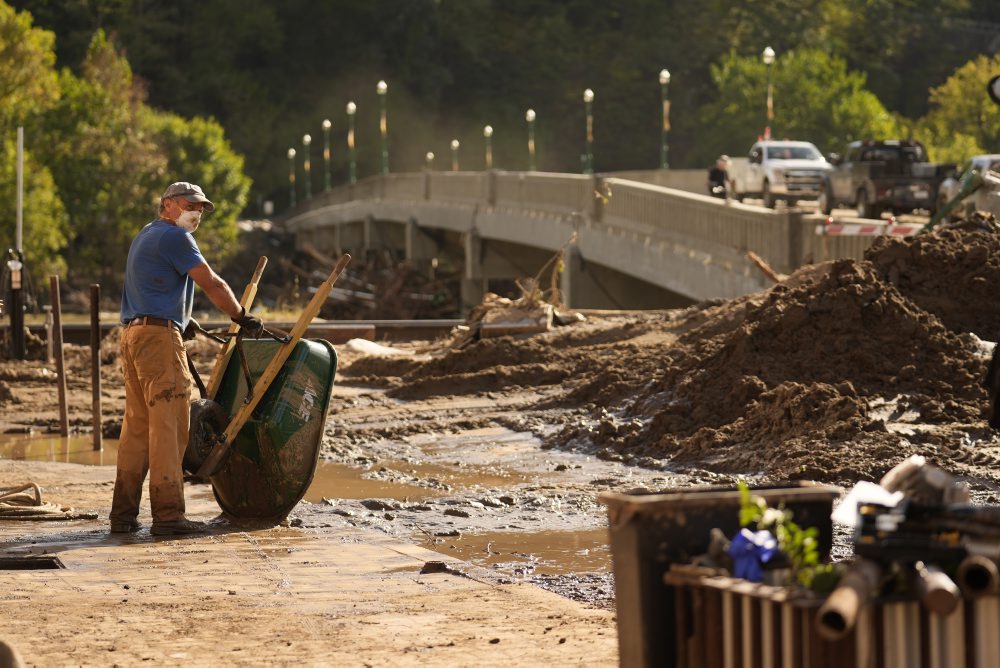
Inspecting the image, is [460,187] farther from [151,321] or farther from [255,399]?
[151,321]

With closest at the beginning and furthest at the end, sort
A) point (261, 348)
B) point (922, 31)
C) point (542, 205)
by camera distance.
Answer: point (261, 348), point (542, 205), point (922, 31)

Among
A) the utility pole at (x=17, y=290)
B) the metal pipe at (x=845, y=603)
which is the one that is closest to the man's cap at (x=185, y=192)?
the metal pipe at (x=845, y=603)

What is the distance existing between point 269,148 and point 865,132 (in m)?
44.4

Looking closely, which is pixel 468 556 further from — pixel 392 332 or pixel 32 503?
pixel 392 332

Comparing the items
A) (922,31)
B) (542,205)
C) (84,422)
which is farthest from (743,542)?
(922,31)

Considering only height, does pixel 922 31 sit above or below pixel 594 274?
above

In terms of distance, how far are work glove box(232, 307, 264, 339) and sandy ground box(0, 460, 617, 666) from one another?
43.3 inches

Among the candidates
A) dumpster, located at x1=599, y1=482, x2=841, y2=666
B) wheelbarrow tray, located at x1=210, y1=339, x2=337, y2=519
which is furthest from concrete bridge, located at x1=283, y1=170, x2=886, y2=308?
dumpster, located at x1=599, y1=482, x2=841, y2=666

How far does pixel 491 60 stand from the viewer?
13225 centimetres

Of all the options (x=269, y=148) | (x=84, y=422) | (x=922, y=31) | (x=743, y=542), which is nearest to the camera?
(x=743, y=542)

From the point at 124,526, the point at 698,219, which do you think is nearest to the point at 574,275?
the point at 698,219

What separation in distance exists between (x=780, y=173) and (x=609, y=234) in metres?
13.1

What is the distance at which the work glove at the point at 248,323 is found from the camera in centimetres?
1024

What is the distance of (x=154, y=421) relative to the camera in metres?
10.3
